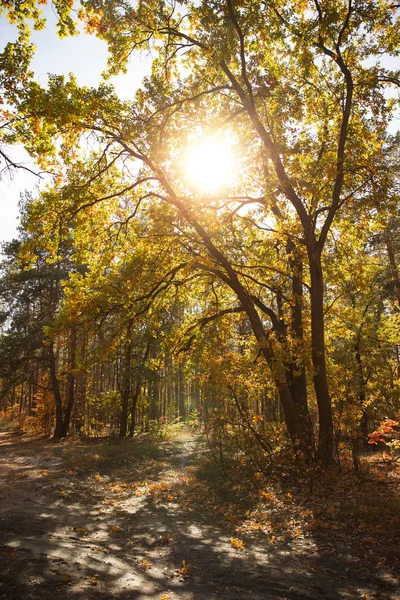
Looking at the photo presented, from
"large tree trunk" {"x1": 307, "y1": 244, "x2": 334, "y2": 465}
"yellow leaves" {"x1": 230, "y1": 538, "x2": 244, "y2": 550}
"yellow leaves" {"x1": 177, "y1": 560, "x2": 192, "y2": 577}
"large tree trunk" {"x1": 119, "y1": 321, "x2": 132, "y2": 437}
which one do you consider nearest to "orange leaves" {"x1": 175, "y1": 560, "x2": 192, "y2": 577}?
"yellow leaves" {"x1": 177, "y1": 560, "x2": 192, "y2": 577}

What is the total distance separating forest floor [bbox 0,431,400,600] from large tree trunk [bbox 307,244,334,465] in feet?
3.16

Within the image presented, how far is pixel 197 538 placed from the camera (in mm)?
6758

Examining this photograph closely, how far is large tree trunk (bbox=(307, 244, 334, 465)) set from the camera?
10078mm

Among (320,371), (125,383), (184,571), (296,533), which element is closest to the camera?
(184,571)

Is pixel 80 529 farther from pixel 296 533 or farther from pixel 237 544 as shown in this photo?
pixel 296 533

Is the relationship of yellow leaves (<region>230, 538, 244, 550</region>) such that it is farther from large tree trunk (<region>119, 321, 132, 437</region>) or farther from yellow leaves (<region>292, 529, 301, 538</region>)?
large tree trunk (<region>119, 321, 132, 437</region>)

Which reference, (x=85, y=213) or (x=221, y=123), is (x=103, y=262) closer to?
(x=85, y=213)

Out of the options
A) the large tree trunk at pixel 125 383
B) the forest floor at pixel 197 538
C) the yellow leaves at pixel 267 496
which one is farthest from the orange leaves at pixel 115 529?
the large tree trunk at pixel 125 383

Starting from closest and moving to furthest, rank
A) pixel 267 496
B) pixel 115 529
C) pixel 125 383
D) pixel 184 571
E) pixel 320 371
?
pixel 184 571 → pixel 115 529 → pixel 267 496 → pixel 320 371 → pixel 125 383

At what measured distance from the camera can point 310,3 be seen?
922cm

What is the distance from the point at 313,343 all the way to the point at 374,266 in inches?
248

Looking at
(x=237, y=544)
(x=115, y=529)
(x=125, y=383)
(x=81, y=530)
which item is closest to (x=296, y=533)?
(x=237, y=544)

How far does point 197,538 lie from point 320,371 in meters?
5.40

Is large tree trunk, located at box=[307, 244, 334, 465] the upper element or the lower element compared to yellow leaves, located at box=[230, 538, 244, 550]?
upper
